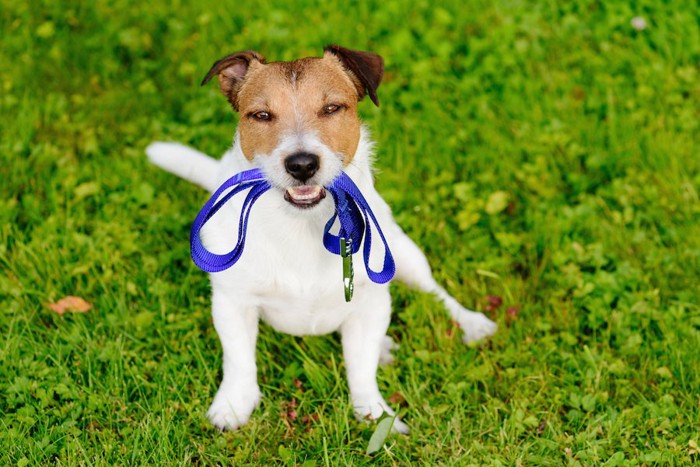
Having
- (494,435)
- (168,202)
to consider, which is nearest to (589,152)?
(494,435)

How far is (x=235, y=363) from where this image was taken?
3906 mm

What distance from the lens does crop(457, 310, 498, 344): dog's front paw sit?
441 centimetres

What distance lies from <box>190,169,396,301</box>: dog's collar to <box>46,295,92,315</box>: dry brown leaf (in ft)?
4.11

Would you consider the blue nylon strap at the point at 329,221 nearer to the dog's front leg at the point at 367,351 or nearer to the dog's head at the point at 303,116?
the dog's head at the point at 303,116

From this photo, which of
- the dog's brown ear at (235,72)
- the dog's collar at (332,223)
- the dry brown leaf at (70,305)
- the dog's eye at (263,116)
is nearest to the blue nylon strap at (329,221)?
the dog's collar at (332,223)

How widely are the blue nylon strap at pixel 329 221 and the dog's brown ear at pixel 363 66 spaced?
17.6 inches

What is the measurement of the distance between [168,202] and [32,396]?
1.61 metres

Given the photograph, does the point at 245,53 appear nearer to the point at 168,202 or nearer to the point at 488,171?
the point at 168,202

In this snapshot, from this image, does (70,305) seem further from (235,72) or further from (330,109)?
(330,109)

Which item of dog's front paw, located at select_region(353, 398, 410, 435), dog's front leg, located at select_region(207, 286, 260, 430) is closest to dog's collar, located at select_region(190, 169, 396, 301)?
dog's front leg, located at select_region(207, 286, 260, 430)

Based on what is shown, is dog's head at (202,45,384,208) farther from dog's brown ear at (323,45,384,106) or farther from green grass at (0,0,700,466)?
green grass at (0,0,700,466)

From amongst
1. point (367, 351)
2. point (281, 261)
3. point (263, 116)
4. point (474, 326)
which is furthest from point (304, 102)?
point (474, 326)

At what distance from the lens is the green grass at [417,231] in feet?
12.5

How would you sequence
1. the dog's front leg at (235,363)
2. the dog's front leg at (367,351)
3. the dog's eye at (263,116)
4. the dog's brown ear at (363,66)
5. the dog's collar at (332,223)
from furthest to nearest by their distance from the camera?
the dog's front leg at (367,351), the dog's front leg at (235,363), the dog's brown ear at (363,66), the dog's eye at (263,116), the dog's collar at (332,223)
